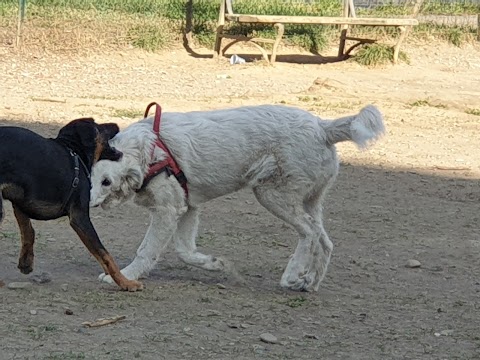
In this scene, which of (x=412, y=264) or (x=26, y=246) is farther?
(x=412, y=264)

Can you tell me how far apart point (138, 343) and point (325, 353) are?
966 millimetres

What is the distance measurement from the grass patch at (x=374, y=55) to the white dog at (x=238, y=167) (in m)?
12.3

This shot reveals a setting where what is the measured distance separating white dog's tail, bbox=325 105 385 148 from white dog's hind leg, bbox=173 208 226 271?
3.41 feet

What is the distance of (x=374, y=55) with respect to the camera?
60.3 ft

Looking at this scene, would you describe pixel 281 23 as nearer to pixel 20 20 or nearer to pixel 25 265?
pixel 20 20

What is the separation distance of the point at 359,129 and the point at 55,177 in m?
1.90

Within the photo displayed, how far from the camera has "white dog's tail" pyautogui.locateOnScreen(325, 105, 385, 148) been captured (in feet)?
20.1

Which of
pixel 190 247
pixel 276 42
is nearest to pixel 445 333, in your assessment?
pixel 190 247

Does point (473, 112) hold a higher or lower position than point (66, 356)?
lower

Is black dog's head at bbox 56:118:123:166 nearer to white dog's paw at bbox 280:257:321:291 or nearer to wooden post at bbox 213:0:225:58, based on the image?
white dog's paw at bbox 280:257:321:291

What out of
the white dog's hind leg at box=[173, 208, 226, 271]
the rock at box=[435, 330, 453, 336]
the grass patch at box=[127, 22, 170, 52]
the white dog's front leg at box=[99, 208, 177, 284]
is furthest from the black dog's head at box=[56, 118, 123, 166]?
the grass patch at box=[127, 22, 170, 52]

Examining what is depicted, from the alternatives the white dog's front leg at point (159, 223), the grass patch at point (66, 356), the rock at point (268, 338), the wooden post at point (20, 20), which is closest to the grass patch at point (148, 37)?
the wooden post at point (20, 20)

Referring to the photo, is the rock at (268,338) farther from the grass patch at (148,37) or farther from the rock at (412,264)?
the grass patch at (148,37)

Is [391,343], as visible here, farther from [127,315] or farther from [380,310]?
[127,315]
